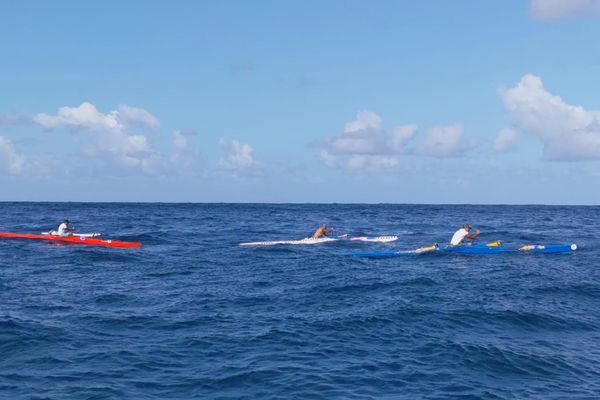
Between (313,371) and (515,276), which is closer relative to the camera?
(313,371)

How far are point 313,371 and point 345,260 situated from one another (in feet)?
61.7

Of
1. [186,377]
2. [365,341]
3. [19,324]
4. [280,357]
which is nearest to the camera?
[186,377]

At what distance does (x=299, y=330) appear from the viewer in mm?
16438

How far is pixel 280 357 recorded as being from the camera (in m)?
14.0

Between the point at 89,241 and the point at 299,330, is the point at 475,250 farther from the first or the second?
the point at 89,241

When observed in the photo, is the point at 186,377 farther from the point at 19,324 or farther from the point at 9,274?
the point at 9,274

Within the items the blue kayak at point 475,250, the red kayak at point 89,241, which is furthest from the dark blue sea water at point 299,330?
the red kayak at point 89,241

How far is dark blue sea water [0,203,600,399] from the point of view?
12.2 metres

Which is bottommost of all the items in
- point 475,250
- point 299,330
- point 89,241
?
point 299,330

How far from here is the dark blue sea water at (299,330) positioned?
12.2 metres

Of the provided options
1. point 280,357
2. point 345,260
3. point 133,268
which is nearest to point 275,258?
point 345,260

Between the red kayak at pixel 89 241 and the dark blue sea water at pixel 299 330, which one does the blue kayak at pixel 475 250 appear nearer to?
the dark blue sea water at pixel 299 330

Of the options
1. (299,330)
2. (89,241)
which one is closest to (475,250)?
(299,330)

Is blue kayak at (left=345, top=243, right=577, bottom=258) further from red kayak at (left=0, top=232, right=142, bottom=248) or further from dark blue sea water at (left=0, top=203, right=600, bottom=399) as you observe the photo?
red kayak at (left=0, top=232, right=142, bottom=248)
